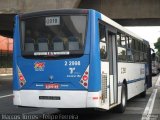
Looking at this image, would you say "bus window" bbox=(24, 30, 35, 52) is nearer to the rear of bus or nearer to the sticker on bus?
the rear of bus

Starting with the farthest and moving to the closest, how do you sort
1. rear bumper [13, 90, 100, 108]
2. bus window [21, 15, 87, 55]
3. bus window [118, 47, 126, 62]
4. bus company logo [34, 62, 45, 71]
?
bus window [118, 47, 126, 62] → bus company logo [34, 62, 45, 71] → bus window [21, 15, 87, 55] → rear bumper [13, 90, 100, 108]

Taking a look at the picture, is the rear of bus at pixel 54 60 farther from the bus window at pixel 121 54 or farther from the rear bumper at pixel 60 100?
the bus window at pixel 121 54

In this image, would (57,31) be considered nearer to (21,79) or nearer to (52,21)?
(52,21)

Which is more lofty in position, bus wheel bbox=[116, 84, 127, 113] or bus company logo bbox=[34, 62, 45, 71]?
bus company logo bbox=[34, 62, 45, 71]

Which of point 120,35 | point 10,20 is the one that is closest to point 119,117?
point 120,35

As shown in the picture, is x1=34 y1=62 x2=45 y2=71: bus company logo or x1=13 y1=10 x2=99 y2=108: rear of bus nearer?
x1=13 y1=10 x2=99 y2=108: rear of bus

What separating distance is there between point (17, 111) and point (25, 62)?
349 centimetres

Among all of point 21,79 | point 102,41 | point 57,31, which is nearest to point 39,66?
point 21,79

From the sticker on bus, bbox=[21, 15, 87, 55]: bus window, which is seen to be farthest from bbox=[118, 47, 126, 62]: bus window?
the sticker on bus

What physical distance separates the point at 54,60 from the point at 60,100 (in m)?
1.08

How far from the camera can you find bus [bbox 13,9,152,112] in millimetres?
12156

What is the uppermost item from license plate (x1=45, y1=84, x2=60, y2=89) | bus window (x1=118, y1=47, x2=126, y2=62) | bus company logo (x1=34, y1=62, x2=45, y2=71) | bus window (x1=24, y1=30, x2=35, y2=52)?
bus window (x1=24, y1=30, x2=35, y2=52)

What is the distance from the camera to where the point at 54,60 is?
40.9 feet

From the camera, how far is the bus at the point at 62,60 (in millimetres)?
12156
